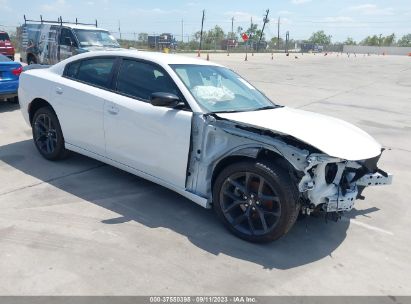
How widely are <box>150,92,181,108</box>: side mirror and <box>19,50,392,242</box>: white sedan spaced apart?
1cm

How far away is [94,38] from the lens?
527 inches

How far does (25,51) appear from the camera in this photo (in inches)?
598

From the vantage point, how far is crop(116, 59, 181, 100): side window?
4121 mm

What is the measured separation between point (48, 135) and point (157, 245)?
2.80 meters

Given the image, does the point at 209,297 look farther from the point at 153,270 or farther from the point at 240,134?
the point at 240,134

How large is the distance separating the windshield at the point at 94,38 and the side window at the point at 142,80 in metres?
9.28

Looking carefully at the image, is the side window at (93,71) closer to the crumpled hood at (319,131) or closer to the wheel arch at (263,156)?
the crumpled hood at (319,131)

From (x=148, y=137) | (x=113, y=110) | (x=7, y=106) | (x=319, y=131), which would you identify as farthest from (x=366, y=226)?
(x=7, y=106)

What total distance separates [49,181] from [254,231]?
270 centimetres

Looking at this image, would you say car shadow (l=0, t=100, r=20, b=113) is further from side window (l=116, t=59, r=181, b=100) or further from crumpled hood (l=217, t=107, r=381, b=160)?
crumpled hood (l=217, t=107, r=381, b=160)

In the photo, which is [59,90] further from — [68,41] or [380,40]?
[380,40]

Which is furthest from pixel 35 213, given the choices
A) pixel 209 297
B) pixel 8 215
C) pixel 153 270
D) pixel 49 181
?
pixel 209 297

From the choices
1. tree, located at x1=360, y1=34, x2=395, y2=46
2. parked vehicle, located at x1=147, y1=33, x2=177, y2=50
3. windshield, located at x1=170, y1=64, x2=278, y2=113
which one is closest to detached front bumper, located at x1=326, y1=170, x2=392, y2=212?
windshield, located at x1=170, y1=64, x2=278, y2=113

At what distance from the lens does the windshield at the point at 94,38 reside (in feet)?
42.5
